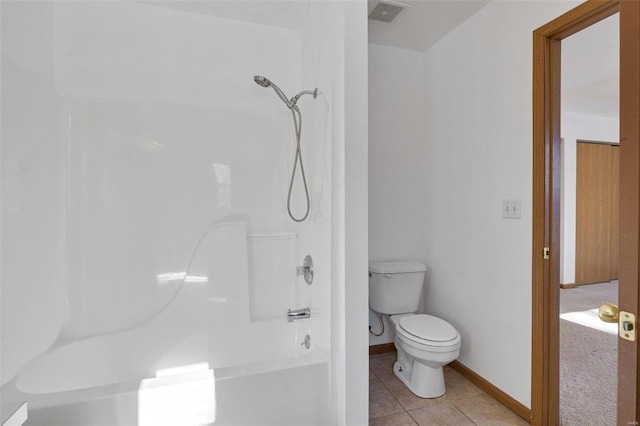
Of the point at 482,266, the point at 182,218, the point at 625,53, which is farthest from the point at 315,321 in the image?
the point at 625,53

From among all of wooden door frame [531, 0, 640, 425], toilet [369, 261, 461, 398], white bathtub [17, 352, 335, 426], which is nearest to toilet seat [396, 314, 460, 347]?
toilet [369, 261, 461, 398]

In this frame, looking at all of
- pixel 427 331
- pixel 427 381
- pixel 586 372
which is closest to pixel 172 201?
pixel 427 331

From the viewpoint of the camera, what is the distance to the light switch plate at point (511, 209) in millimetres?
1800

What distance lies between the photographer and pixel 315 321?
1.61 meters

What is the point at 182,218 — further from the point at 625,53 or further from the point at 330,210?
the point at 625,53

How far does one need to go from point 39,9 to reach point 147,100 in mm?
622

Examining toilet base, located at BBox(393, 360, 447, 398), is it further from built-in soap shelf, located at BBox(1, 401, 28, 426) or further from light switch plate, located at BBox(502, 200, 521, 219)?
built-in soap shelf, located at BBox(1, 401, 28, 426)

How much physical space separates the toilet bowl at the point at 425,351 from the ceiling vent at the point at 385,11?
79.2 inches

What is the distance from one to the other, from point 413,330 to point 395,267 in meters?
0.51

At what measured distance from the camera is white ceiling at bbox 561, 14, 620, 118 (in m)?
2.32

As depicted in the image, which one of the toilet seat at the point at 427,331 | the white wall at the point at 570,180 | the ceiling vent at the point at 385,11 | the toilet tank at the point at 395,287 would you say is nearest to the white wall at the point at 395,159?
the toilet tank at the point at 395,287

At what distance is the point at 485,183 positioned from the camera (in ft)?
6.66

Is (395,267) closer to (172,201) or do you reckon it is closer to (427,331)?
(427,331)

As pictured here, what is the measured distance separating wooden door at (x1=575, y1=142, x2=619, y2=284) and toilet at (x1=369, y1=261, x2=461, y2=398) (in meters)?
3.46
